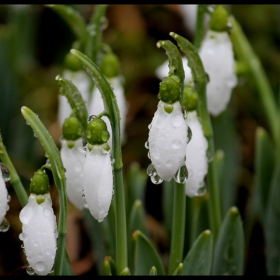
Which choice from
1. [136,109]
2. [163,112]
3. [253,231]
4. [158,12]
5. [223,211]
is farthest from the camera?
[158,12]

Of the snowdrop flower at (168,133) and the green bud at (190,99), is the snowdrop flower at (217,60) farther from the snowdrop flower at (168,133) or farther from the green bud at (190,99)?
the snowdrop flower at (168,133)

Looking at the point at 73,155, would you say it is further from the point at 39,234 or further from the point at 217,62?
the point at 217,62

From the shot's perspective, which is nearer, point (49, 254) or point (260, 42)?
point (49, 254)

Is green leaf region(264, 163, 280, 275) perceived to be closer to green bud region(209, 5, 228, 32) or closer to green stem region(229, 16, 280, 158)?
green stem region(229, 16, 280, 158)

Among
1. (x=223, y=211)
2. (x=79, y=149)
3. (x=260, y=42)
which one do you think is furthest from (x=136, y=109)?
(x=79, y=149)

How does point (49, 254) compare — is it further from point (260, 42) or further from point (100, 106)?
point (260, 42)

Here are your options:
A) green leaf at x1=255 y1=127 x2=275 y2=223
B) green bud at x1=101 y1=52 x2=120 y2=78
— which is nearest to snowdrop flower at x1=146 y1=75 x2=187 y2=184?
green bud at x1=101 y1=52 x2=120 y2=78
